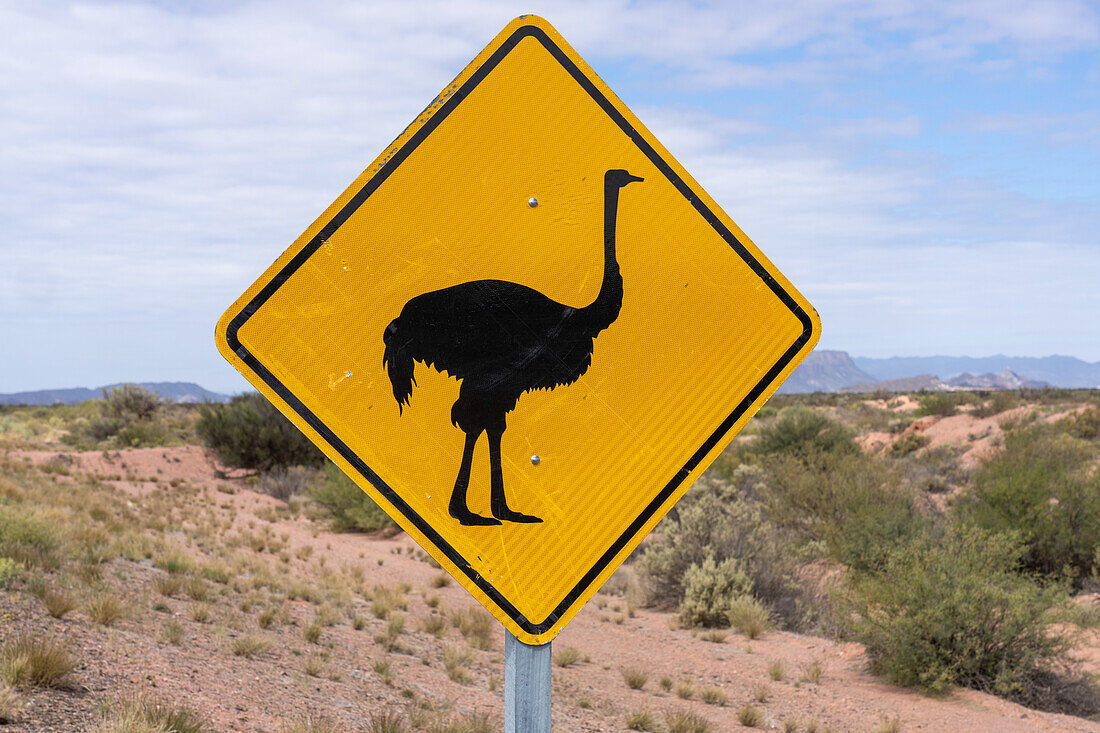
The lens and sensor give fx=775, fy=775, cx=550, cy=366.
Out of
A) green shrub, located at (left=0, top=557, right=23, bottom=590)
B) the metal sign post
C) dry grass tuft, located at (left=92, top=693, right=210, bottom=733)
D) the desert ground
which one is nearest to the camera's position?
the metal sign post

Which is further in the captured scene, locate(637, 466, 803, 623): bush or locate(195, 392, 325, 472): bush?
locate(195, 392, 325, 472): bush

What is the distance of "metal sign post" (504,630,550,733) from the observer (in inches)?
75.4

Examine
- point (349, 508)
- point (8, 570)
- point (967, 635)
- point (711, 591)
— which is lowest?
point (711, 591)

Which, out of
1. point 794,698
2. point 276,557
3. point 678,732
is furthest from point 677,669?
point 276,557

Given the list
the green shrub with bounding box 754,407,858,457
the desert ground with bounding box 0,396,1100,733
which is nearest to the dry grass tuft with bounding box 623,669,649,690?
the desert ground with bounding box 0,396,1100,733

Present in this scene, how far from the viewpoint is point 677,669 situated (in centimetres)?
902

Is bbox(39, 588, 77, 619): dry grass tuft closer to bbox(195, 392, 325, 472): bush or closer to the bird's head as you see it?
the bird's head

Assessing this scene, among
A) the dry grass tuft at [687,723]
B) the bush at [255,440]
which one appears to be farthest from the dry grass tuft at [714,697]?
the bush at [255,440]

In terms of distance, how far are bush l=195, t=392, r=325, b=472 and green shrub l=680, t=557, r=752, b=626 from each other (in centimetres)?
1702

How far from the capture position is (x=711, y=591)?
11.6 metres

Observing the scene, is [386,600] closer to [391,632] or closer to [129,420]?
[391,632]

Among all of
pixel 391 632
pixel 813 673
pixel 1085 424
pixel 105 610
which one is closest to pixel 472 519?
pixel 105 610

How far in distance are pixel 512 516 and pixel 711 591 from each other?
34.1 ft

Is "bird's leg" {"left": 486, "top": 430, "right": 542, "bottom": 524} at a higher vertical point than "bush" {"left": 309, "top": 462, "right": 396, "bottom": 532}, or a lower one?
higher
